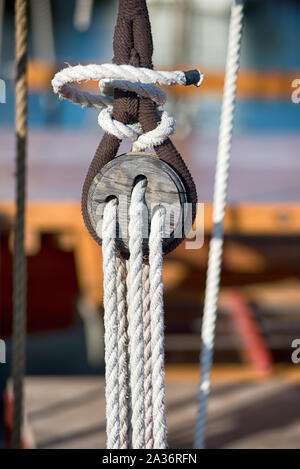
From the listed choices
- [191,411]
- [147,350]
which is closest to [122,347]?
[147,350]

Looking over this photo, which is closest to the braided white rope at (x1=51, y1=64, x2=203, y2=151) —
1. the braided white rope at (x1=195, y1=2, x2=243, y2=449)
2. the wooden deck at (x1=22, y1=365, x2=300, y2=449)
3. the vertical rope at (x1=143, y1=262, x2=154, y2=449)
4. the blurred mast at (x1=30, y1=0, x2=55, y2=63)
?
the vertical rope at (x1=143, y1=262, x2=154, y2=449)

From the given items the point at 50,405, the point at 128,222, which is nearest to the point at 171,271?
the point at 50,405

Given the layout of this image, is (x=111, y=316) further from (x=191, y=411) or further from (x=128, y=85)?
(x=191, y=411)

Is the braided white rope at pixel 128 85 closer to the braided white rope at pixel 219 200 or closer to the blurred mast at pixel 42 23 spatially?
the braided white rope at pixel 219 200

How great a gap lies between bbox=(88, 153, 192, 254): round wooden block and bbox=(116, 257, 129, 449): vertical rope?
0.06 meters

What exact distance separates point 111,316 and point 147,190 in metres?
0.12

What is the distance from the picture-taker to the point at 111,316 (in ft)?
2.17

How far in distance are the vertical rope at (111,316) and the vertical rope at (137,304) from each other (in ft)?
0.05

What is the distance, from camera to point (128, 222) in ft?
2.13

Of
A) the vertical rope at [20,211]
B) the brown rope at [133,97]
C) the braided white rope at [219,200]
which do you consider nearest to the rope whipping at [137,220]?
the brown rope at [133,97]

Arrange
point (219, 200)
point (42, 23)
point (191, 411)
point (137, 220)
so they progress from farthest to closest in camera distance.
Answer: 1. point (42, 23)
2. point (191, 411)
3. point (219, 200)
4. point (137, 220)
